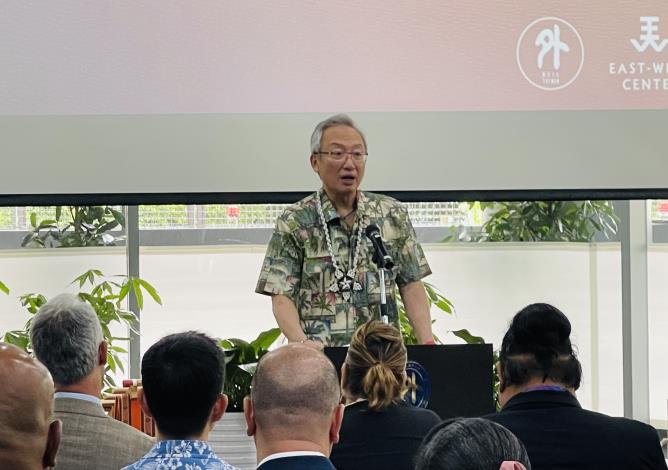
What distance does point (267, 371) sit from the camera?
1.99 metres

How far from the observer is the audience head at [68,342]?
2.52m

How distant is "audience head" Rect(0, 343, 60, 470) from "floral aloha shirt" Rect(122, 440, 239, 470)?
499mm

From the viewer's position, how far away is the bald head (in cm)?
194

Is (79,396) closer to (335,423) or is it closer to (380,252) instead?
(335,423)

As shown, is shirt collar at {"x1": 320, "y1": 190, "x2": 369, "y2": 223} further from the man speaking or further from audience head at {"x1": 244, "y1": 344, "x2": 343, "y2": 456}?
audience head at {"x1": 244, "y1": 344, "x2": 343, "y2": 456}

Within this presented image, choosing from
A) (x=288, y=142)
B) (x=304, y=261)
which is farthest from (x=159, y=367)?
(x=288, y=142)

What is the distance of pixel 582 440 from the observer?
2312mm

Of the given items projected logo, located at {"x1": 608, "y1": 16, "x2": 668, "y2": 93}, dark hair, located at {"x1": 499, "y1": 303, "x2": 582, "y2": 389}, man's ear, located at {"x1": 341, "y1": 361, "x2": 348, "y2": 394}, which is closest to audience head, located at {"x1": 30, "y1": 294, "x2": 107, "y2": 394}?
man's ear, located at {"x1": 341, "y1": 361, "x2": 348, "y2": 394}

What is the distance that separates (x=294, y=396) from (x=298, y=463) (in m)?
0.12

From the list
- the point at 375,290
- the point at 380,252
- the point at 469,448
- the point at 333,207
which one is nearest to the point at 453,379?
the point at 380,252

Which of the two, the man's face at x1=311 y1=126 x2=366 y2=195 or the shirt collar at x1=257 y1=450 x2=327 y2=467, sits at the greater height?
the man's face at x1=311 y1=126 x2=366 y2=195

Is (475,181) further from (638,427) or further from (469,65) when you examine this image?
(638,427)

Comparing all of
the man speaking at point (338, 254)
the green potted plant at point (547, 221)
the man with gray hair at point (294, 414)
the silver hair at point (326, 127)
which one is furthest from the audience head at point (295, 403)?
the green potted plant at point (547, 221)

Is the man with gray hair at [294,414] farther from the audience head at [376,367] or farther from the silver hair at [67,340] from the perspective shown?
the silver hair at [67,340]
